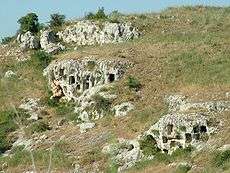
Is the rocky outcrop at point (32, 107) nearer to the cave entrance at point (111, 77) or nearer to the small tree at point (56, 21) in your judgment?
the cave entrance at point (111, 77)

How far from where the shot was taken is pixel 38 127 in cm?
4128

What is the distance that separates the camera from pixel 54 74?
155ft

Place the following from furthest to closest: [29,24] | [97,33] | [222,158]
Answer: [29,24], [97,33], [222,158]

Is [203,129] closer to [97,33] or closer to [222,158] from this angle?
[222,158]

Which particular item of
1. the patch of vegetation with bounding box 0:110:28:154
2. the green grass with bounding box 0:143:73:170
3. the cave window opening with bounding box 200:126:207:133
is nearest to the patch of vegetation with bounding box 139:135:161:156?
the cave window opening with bounding box 200:126:207:133

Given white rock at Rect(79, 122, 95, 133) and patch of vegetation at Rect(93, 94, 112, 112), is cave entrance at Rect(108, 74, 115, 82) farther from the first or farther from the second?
white rock at Rect(79, 122, 95, 133)

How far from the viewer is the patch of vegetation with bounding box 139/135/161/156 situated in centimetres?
3375

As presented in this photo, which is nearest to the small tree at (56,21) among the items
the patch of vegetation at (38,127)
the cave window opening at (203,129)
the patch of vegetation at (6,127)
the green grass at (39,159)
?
the patch of vegetation at (6,127)

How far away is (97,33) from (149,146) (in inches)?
793

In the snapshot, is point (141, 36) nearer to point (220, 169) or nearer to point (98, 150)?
point (98, 150)

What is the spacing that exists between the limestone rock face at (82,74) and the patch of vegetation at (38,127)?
3718 mm

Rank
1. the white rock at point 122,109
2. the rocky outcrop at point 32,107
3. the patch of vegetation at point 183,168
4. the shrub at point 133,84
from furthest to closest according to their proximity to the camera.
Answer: the rocky outcrop at point 32,107
the shrub at point 133,84
the white rock at point 122,109
the patch of vegetation at point 183,168

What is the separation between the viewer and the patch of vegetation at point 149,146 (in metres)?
33.8

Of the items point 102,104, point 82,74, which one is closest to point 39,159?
point 102,104
